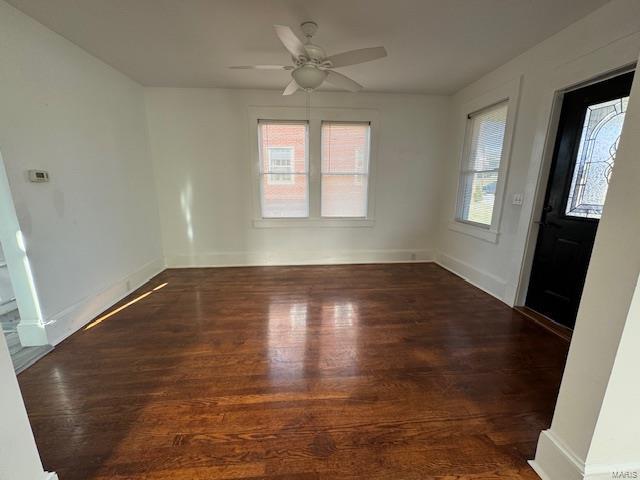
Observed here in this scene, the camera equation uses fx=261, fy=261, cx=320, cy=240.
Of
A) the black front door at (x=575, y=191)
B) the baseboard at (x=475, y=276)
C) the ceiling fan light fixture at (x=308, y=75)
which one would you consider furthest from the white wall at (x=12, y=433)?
the baseboard at (x=475, y=276)

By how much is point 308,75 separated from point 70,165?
2372 mm

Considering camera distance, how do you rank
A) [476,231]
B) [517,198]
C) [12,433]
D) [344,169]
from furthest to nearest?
[344,169], [476,231], [517,198], [12,433]

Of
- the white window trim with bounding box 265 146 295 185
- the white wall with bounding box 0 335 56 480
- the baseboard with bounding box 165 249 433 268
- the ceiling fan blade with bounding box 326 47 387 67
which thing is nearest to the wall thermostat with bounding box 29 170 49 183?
the white wall with bounding box 0 335 56 480

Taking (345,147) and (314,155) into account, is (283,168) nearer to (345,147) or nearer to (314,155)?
(314,155)

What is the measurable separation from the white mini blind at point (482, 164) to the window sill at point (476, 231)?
9 centimetres

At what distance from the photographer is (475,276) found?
3527 mm

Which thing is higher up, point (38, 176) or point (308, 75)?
point (308, 75)

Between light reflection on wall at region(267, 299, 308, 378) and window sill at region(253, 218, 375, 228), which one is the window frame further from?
light reflection on wall at region(267, 299, 308, 378)

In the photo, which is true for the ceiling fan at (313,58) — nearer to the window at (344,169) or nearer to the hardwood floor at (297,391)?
the window at (344,169)

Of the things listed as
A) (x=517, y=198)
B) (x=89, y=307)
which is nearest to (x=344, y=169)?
(x=517, y=198)

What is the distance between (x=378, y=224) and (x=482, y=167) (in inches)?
64.8

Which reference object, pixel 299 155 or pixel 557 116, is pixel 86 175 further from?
pixel 557 116

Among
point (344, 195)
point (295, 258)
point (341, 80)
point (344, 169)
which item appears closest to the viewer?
point (341, 80)

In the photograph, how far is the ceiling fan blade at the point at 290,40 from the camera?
180cm
